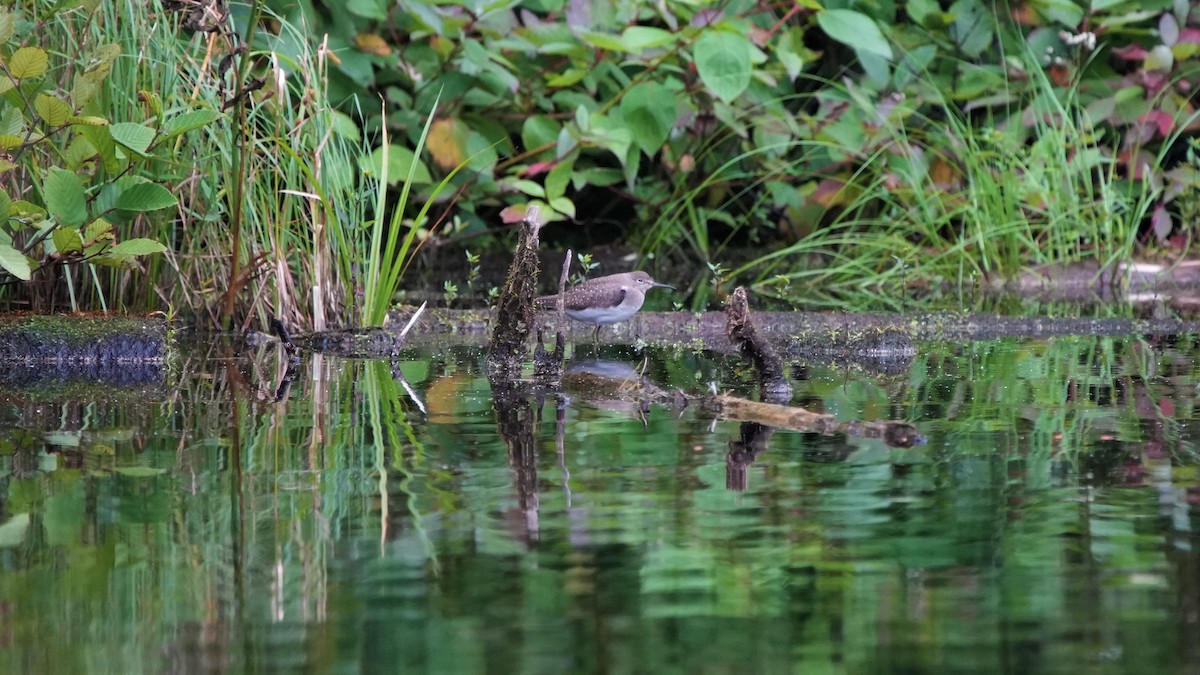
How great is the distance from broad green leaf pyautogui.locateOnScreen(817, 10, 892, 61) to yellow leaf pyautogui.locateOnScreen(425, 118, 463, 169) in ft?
7.51

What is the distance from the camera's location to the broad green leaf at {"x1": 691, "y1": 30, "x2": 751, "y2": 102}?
28.7ft

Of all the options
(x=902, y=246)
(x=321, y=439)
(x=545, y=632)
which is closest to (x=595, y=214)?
(x=902, y=246)

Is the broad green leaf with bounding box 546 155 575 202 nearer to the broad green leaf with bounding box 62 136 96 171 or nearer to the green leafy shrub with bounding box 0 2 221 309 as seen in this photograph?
the green leafy shrub with bounding box 0 2 221 309

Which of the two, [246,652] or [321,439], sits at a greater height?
[321,439]

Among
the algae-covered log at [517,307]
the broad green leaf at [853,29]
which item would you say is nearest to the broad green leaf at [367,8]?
the broad green leaf at [853,29]

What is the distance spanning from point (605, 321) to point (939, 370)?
1.50 metres

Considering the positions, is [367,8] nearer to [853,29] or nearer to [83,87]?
[853,29]

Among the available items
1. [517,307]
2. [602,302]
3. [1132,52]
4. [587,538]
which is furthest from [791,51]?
[587,538]

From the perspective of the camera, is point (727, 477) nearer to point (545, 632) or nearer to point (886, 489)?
point (886, 489)

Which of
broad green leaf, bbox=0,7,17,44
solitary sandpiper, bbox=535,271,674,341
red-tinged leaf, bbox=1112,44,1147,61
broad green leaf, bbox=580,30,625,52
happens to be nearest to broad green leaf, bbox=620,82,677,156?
broad green leaf, bbox=580,30,625,52

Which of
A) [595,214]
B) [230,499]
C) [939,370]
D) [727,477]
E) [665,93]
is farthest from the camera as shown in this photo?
[595,214]

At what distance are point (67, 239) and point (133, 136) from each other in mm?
418

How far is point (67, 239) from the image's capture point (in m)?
4.94

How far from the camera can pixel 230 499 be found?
3.22 meters
